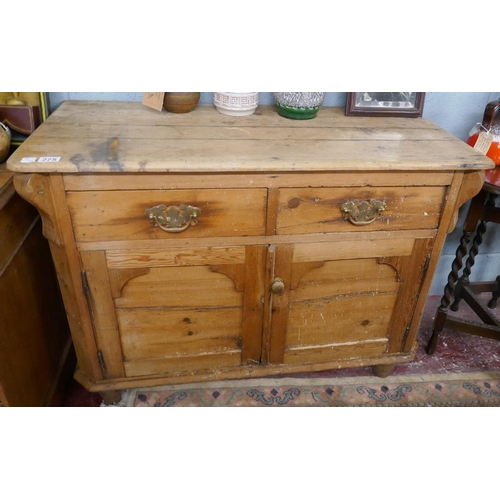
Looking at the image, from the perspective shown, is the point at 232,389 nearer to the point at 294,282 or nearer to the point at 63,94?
the point at 294,282

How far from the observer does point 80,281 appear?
57.1 inches

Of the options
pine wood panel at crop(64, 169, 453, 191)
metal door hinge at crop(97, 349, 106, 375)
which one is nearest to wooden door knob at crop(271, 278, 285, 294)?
pine wood panel at crop(64, 169, 453, 191)

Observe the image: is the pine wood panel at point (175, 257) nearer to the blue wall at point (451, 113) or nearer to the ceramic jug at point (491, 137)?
the blue wall at point (451, 113)

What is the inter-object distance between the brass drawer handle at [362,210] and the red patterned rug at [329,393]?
770 millimetres

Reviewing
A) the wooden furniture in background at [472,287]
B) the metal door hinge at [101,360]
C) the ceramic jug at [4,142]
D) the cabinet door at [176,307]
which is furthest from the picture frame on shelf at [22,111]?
the wooden furniture in background at [472,287]

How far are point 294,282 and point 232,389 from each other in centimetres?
59

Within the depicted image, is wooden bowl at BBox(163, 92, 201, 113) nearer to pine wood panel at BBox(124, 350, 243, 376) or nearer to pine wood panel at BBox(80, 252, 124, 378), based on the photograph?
pine wood panel at BBox(80, 252, 124, 378)

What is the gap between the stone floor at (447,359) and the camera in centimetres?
198

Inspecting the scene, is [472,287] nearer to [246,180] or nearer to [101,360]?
[246,180]

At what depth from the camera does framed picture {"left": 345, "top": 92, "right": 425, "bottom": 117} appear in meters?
1.74

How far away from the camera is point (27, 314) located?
153 cm

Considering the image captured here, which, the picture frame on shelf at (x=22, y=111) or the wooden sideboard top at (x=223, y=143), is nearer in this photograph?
the wooden sideboard top at (x=223, y=143)

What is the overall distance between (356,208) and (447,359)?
3.41 feet

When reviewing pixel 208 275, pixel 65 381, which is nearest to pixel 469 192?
A: pixel 208 275
